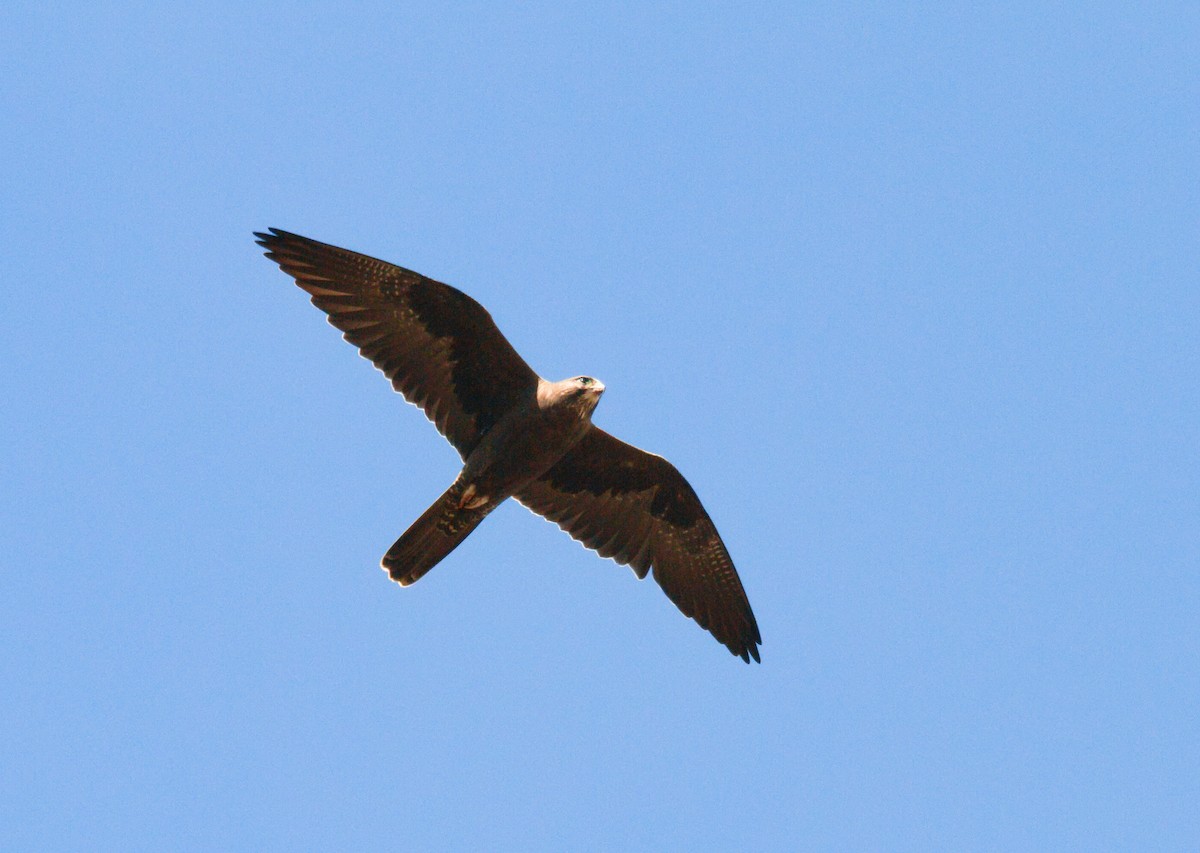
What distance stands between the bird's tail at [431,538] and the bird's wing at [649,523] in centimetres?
91

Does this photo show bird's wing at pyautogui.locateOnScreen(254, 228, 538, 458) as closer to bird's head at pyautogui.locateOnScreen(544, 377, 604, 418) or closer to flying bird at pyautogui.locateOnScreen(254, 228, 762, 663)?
flying bird at pyautogui.locateOnScreen(254, 228, 762, 663)

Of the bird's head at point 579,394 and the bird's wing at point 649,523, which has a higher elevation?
the bird's wing at point 649,523

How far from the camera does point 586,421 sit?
467 inches

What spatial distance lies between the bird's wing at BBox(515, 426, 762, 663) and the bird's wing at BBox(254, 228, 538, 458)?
0.98 metres

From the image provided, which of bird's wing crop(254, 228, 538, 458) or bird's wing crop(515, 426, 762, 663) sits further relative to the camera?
bird's wing crop(515, 426, 762, 663)

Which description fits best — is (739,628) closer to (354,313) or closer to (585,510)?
(585,510)

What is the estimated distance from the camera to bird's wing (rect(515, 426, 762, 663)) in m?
12.9

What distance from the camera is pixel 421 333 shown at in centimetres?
1215

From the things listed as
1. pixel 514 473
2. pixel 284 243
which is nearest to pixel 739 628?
pixel 514 473

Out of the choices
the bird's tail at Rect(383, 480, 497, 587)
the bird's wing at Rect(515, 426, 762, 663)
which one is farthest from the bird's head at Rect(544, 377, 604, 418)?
the bird's tail at Rect(383, 480, 497, 587)

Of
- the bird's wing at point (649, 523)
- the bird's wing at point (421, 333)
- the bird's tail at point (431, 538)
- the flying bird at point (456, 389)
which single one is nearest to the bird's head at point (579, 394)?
the flying bird at point (456, 389)

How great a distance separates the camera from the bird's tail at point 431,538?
12.1m

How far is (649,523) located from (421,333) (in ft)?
10.0

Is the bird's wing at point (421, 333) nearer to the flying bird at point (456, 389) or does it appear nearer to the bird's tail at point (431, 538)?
the flying bird at point (456, 389)
